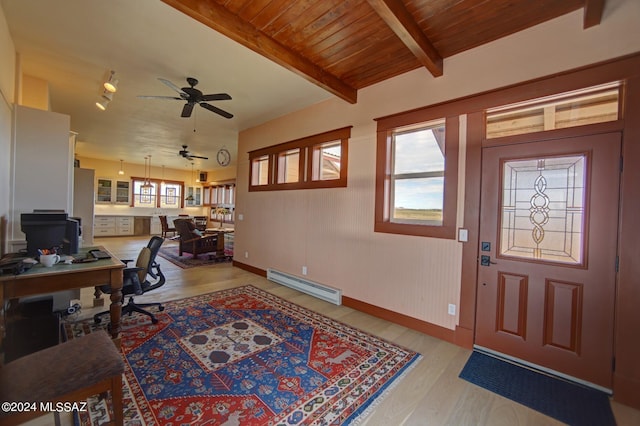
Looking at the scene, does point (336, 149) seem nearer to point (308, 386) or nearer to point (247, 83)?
point (247, 83)

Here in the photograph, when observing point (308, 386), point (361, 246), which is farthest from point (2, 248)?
point (361, 246)

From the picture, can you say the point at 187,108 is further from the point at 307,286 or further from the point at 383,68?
the point at 307,286

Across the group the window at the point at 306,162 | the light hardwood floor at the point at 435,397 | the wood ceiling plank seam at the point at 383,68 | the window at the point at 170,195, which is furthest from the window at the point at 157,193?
the wood ceiling plank seam at the point at 383,68

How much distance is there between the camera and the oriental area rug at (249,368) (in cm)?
175

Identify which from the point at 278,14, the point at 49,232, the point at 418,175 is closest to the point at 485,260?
the point at 418,175

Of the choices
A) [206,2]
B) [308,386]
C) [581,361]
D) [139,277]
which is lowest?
[308,386]

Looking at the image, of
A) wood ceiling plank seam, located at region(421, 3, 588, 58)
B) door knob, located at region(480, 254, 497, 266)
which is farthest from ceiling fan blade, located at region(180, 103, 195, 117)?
door knob, located at region(480, 254, 497, 266)

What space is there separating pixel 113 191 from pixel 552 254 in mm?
12979

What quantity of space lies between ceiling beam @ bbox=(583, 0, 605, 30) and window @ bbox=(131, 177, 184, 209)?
41.3 ft

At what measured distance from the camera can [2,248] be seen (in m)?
2.73

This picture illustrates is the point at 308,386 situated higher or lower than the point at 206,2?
lower

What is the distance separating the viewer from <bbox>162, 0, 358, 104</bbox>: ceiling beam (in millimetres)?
2174

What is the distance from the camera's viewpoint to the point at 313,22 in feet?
8.11

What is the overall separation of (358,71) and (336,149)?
3.83 feet
